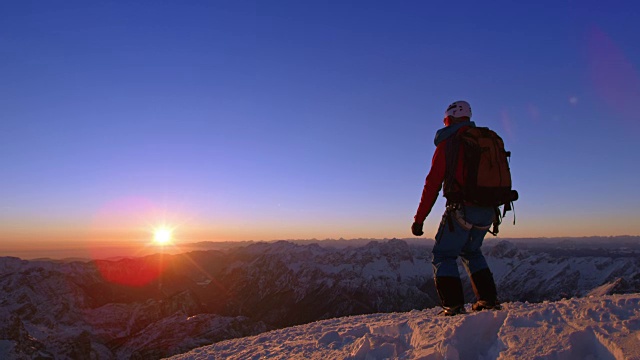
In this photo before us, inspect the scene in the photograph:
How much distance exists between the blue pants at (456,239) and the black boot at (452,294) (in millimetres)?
86

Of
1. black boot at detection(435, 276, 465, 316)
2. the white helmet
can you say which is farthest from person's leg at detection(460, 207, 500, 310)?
the white helmet

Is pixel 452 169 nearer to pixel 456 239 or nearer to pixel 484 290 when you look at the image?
pixel 456 239

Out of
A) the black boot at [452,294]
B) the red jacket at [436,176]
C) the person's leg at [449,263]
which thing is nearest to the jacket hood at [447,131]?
the red jacket at [436,176]

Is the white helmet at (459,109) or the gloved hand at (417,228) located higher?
the white helmet at (459,109)

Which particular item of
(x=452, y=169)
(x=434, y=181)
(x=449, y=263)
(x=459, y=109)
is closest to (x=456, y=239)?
(x=449, y=263)

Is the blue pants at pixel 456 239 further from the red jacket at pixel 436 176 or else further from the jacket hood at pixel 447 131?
the jacket hood at pixel 447 131

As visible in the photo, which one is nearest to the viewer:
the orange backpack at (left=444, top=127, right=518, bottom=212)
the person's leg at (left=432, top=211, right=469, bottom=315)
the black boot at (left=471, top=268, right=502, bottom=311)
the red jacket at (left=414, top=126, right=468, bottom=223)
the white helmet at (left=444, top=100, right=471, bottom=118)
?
the orange backpack at (left=444, top=127, right=518, bottom=212)

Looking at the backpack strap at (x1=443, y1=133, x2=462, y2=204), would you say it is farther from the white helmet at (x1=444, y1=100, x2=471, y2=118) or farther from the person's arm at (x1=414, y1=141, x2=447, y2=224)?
the white helmet at (x1=444, y1=100, x2=471, y2=118)

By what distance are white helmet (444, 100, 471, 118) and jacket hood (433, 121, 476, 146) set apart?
255 mm

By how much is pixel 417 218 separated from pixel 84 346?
221m

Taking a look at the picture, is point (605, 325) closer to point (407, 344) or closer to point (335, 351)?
point (407, 344)

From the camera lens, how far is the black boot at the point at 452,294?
6.27 meters

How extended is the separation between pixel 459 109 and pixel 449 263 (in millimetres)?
2513

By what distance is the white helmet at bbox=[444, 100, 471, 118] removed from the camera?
6.63 meters
